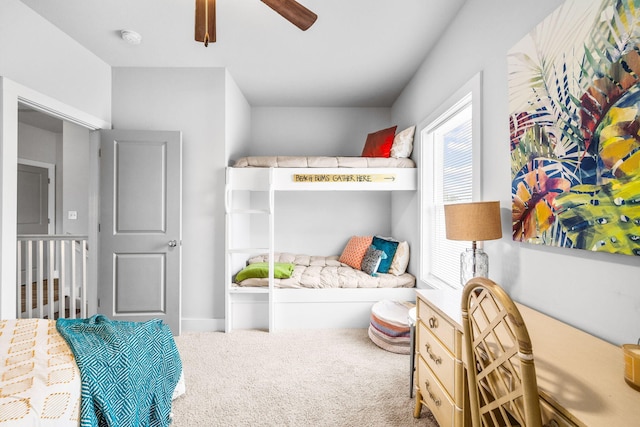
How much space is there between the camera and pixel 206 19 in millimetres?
1571

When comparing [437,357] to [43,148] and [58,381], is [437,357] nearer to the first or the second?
[58,381]

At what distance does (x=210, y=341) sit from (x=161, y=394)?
126cm

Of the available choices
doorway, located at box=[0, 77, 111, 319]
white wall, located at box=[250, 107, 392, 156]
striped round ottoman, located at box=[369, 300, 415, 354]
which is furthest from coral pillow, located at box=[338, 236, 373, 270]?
doorway, located at box=[0, 77, 111, 319]

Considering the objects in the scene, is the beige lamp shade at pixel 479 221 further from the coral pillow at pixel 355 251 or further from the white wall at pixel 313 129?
the white wall at pixel 313 129

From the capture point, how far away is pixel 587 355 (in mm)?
994

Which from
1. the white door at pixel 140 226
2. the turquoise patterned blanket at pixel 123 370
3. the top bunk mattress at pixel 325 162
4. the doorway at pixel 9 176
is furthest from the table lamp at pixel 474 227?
the doorway at pixel 9 176

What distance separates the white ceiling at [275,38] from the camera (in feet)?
7.44

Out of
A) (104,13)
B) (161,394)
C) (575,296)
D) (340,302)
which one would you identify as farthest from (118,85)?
(575,296)

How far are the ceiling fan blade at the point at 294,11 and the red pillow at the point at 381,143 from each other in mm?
2239

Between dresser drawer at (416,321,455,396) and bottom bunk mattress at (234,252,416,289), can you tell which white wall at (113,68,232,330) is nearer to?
bottom bunk mattress at (234,252,416,289)

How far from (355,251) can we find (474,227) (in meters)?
2.37

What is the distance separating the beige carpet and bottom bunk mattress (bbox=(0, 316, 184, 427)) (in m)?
0.41

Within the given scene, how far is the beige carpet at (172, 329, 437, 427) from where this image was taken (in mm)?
1851

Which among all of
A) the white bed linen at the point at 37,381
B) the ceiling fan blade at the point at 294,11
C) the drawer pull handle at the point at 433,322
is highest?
the ceiling fan blade at the point at 294,11
